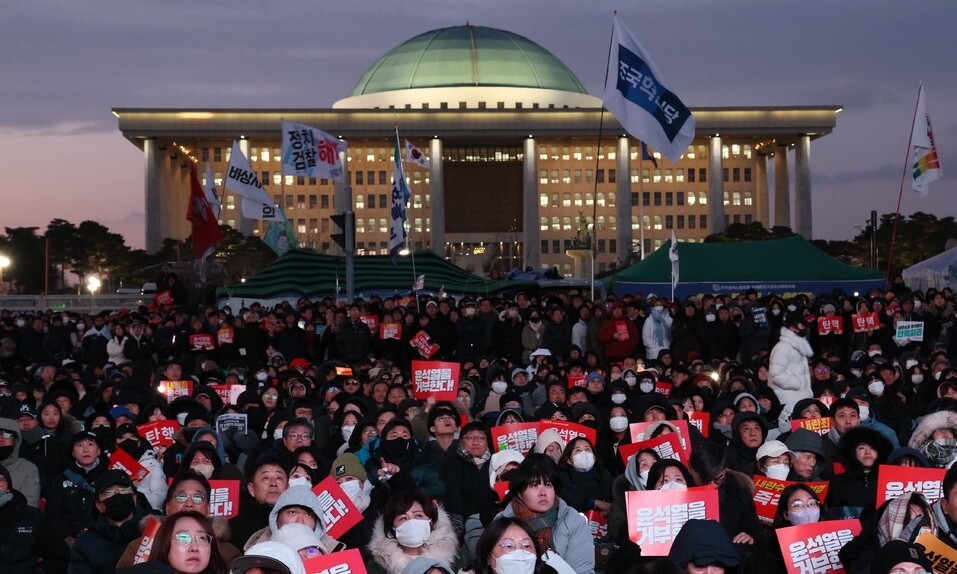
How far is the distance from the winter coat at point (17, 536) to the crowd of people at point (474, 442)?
0.01 meters

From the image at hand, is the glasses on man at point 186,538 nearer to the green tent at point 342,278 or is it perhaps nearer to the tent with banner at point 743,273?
the green tent at point 342,278

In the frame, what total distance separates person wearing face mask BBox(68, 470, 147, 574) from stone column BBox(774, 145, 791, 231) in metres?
104

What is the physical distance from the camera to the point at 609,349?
21.5 meters

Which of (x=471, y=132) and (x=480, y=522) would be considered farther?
(x=471, y=132)

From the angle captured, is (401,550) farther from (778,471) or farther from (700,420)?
(700,420)

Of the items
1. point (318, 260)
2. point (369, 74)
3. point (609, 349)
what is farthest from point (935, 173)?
point (369, 74)

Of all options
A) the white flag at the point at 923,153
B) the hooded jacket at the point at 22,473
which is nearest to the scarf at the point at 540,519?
the hooded jacket at the point at 22,473

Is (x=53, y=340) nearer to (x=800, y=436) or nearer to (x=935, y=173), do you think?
(x=935, y=173)

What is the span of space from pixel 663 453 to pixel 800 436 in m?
0.87

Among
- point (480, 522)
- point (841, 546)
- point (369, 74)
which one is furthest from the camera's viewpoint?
point (369, 74)

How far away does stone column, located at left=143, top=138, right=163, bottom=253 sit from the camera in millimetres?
101312

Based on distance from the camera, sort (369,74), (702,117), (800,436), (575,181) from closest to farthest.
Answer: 1. (800,436)
2. (702,117)
3. (575,181)
4. (369,74)

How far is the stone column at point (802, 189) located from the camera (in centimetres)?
10406

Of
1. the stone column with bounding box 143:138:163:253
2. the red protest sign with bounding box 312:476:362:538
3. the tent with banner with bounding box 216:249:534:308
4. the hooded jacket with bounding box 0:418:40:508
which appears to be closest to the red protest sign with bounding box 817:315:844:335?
the tent with banner with bounding box 216:249:534:308
